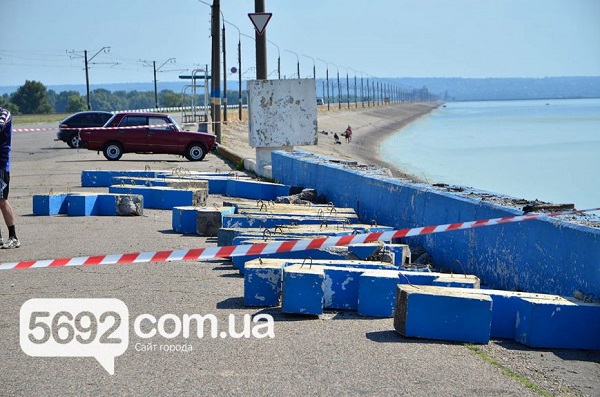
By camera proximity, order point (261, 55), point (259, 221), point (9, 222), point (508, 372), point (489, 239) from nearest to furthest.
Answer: point (508, 372) < point (489, 239) < point (9, 222) < point (259, 221) < point (261, 55)

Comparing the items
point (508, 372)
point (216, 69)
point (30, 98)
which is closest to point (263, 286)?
point (508, 372)

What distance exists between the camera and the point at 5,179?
1203cm

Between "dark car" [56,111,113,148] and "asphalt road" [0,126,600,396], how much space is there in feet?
93.9

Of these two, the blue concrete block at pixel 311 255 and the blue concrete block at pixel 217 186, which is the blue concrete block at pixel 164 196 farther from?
the blue concrete block at pixel 311 255

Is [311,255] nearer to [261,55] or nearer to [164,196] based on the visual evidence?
[164,196]

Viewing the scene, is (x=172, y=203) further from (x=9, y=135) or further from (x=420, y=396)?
(x=420, y=396)

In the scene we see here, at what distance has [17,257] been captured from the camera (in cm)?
1143

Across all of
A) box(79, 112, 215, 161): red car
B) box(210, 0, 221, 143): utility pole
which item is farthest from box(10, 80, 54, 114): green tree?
box(79, 112, 215, 161): red car

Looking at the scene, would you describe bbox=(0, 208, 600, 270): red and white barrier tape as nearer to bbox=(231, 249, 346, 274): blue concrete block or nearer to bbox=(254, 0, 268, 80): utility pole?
bbox=(231, 249, 346, 274): blue concrete block

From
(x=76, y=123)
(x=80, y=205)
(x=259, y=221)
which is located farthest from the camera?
(x=76, y=123)

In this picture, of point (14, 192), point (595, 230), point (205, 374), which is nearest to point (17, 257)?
point (205, 374)

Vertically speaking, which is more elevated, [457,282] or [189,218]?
[457,282]

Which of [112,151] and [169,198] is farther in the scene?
[112,151]

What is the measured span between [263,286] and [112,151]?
24.1 meters
